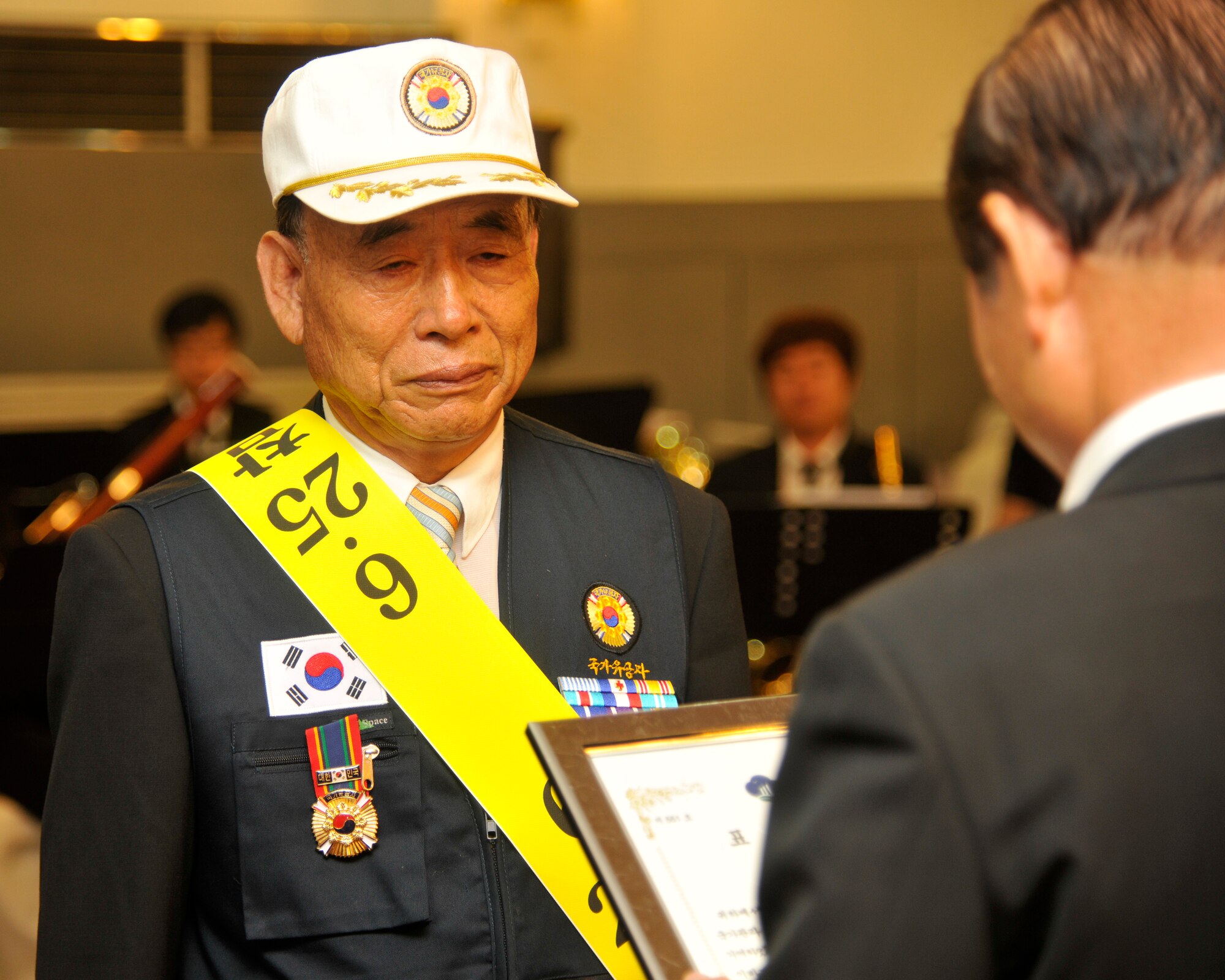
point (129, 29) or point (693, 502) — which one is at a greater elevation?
point (129, 29)

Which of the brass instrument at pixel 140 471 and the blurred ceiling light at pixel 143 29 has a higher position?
the blurred ceiling light at pixel 143 29

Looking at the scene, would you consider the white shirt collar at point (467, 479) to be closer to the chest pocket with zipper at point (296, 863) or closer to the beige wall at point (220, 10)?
the chest pocket with zipper at point (296, 863)

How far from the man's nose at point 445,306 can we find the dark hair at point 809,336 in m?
3.33

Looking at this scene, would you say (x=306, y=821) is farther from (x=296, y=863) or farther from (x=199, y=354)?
(x=199, y=354)

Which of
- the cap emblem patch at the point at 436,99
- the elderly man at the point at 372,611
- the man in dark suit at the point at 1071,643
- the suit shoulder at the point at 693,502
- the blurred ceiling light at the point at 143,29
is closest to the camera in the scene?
the man in dark suit at the point at 1071,643

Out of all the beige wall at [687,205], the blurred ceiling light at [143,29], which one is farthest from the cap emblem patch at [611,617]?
the blurred ceiling light at [143,29]

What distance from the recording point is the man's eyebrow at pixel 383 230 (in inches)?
52.5

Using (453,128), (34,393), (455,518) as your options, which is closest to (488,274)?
(453,128)

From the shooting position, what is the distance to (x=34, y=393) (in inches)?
239

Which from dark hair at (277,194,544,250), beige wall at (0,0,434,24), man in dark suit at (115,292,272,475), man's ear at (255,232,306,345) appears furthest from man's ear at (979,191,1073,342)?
beige wall at (0,0,434,24)

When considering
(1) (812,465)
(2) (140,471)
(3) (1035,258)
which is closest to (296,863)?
(3) (1035,258)

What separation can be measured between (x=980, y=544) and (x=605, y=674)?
0.71 m

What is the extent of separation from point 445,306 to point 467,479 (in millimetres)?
198

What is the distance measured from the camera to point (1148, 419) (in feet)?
2.43
